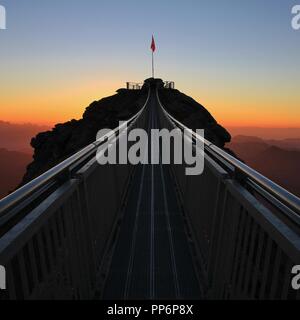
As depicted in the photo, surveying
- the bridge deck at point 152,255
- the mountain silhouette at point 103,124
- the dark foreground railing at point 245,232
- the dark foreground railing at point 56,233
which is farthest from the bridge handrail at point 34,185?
the mountain silhouette at point 103,124

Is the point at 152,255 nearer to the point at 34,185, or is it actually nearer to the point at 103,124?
the point at 34,185

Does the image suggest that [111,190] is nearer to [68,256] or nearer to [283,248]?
[68,256]

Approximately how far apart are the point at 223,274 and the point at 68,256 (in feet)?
6.93

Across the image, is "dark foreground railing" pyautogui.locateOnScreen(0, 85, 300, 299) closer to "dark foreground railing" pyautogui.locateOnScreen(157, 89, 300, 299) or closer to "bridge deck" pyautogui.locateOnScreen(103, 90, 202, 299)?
"dark foreground railing" pyautogui.locateOnScreen(157, 89, 300, 299)

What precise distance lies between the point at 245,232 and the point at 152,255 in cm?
365

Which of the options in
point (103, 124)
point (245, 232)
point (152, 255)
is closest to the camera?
point (245, 232)

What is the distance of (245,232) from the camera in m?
4.11

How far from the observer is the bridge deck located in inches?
243

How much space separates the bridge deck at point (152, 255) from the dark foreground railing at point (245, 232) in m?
0.47

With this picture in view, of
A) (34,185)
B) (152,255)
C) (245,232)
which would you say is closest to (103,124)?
(152,255)

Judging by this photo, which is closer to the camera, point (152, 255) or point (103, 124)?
point (152, 255)

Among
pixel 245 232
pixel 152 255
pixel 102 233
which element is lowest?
pixel 152 255

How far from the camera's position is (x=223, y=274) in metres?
4.98
